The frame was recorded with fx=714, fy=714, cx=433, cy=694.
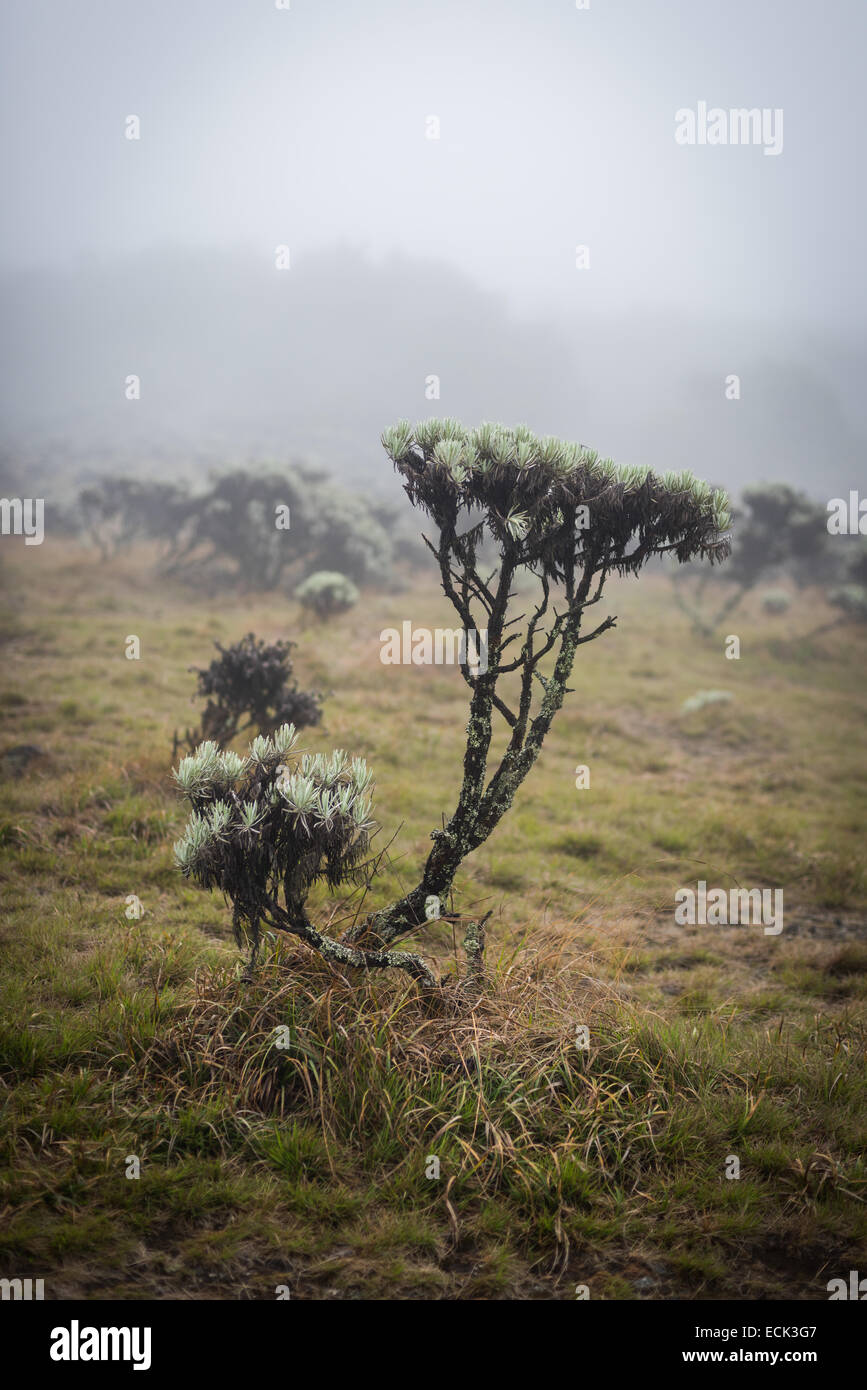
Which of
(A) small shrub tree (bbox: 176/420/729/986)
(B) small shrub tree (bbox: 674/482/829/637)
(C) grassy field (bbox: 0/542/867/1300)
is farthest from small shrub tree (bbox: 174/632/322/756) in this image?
(B) small shrub tree (bbox: 674/482/829/637)

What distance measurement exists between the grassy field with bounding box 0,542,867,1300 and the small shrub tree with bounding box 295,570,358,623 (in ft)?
36.1

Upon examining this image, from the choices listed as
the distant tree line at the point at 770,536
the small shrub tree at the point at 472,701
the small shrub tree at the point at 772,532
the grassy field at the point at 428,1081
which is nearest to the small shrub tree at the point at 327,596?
the grassy field at the point at 428,1081

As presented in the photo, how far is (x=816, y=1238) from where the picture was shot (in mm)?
3889

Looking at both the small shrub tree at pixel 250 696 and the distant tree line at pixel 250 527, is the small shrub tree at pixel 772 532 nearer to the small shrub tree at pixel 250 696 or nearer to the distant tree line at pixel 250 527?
the distant tree line at pixel 250 527

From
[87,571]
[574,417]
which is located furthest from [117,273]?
[87,571]

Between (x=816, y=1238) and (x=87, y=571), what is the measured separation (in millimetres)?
24759

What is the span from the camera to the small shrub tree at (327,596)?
65.1 ft

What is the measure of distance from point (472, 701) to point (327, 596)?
1609cm

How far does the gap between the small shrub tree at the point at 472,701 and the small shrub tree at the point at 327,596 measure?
14.7 meters

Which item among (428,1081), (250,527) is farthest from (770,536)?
(428,1081)

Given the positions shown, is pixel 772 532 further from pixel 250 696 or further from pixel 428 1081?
pixel 428 1081

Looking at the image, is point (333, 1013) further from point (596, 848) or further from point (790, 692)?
point (790, 692)

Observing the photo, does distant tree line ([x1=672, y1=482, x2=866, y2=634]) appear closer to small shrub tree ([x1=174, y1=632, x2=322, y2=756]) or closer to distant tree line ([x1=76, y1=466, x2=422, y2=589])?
distant tree line ([x1=76, y1=466, x2=422, y2=589])

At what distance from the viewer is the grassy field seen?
359 centimetres
